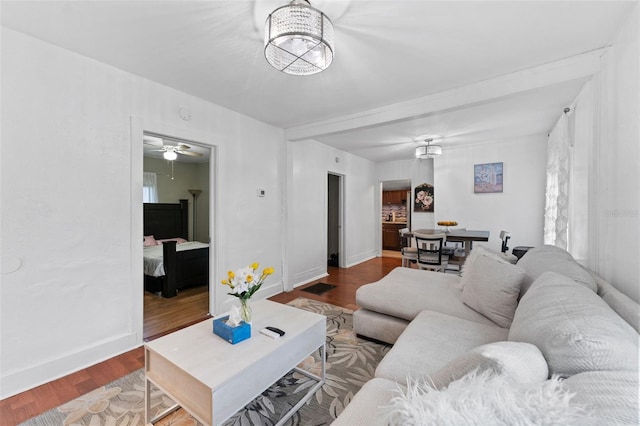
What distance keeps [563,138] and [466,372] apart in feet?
12.0

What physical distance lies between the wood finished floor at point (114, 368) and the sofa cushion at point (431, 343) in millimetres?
1710

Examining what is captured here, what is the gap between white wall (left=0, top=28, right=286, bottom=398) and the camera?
1.92 metres

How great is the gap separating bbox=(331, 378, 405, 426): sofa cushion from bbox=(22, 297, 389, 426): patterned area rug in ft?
1.99

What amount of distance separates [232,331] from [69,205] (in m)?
1.82

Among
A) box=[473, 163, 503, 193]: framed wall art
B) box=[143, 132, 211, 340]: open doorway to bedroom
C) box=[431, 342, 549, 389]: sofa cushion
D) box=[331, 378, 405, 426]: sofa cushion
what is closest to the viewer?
box=[431, 342, 549, 389]: sofa cushion

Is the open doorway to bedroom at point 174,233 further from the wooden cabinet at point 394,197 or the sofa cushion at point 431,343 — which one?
the wooden cabinet at point 394,197

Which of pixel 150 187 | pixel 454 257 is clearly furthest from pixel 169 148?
pixel 454 257

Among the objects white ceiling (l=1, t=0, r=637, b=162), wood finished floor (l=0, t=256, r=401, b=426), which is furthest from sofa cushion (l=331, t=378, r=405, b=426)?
white ceiling (l=1, t=0, r=637, b=162)

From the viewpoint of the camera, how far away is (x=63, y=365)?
210cm

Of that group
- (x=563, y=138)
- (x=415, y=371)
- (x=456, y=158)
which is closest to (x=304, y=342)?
(x=415, y=371)

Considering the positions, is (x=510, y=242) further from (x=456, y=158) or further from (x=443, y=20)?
(x=443, y=20)

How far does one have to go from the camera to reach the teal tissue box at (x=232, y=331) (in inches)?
62.7

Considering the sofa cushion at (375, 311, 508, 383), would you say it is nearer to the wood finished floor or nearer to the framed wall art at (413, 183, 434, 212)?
the wood finished floor

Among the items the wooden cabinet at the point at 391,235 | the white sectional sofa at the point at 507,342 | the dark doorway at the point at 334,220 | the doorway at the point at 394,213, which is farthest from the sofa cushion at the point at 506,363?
the wooden cabinet at the point at 391,235
